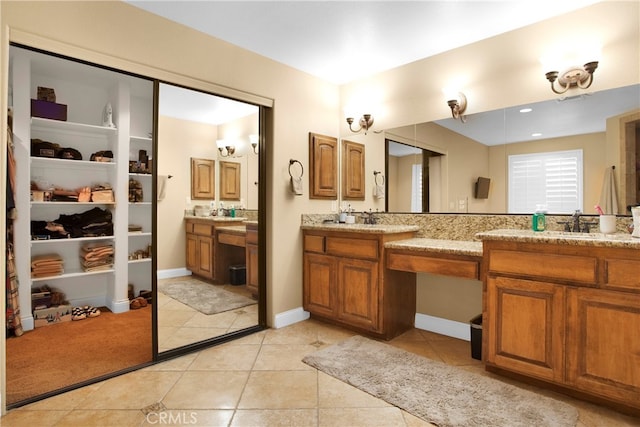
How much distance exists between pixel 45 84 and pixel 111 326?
103 inches

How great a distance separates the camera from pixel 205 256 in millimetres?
3500

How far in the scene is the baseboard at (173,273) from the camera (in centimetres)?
301

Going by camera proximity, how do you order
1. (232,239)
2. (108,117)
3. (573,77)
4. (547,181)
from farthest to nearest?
(108,117)
(232,239)
(547,181)
(573,77)

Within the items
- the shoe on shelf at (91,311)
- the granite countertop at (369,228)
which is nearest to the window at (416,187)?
the granite countertop at (369,228)

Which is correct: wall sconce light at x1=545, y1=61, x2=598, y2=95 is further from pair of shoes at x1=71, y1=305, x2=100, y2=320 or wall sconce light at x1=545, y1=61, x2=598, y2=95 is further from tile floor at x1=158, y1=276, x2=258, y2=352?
pair of shoes at x1=71, y1=305, x2=100, y2=320

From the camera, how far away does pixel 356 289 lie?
121 inches

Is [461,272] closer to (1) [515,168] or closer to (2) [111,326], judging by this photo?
(1) [515,168]

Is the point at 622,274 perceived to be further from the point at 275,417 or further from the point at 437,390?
the point at 275,417

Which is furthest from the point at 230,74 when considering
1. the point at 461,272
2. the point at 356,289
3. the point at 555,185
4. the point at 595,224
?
the point at 595,224

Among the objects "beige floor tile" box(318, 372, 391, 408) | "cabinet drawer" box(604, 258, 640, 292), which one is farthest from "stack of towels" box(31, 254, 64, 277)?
"cabinet drawer" box(604, 258, 640, 292)

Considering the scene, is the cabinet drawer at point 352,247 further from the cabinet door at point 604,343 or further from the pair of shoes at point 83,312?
the pair of shoes at point 83,312

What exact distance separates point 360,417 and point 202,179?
8.13 ft

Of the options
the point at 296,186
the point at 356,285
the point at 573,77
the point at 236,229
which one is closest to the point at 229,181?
the point at 236,229

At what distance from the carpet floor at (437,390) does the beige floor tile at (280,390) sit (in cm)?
20
